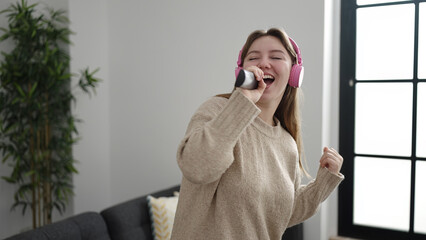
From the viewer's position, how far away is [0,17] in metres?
2.87

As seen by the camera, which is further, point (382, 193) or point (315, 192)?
point (382, 193)

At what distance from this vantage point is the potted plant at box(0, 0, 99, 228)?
9.17 ft

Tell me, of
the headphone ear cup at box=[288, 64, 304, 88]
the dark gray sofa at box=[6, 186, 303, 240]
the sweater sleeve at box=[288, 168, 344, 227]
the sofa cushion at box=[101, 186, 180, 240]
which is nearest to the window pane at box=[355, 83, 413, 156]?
the dark gray sofa at box=[6, 186, 303, 240]

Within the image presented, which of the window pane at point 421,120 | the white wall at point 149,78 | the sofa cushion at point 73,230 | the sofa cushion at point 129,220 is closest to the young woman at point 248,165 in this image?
the sofa cushion at point 73,230

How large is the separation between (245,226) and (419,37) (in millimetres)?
2102

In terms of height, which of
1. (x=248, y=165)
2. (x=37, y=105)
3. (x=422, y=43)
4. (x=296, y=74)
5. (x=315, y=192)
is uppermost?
(x=422, y=43)

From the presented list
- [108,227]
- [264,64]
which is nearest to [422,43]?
[264,64]

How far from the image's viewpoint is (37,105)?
2.78 metres

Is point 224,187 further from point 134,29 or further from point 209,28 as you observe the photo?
point 134,29

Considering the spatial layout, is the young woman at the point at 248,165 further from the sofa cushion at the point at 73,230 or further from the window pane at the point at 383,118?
the window pane at the point at 383,118

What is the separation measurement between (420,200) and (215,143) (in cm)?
224

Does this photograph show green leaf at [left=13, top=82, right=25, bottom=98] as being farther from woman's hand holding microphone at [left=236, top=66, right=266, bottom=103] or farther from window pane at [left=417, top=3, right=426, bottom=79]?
window pane at [left=417, top=3, right=426, bottom=79]

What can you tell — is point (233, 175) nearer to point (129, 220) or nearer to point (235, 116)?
point (235, 116)

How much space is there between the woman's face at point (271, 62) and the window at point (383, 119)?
5.91 ft
